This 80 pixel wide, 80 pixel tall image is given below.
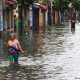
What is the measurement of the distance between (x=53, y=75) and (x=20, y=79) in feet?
4.43

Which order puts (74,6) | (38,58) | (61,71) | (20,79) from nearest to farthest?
(20,79) → (61,71) → (38,58) → (74,6)

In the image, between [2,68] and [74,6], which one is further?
[74,6]

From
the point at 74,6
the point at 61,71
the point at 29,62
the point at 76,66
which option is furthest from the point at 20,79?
the point at 74,6

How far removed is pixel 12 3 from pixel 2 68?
124ft

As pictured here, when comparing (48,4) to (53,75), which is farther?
(48,4)

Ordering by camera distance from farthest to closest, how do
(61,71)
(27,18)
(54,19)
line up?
1. (54,19)
2. (27,18)
3. (61,71)

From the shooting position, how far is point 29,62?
777 inches

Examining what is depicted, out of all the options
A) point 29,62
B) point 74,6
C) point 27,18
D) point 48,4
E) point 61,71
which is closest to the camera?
point 61,71

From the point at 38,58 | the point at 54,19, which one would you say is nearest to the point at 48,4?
the point at 54,19

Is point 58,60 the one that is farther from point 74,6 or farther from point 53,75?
point 74,6

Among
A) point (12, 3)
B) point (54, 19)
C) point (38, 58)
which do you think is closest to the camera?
point (38, 58)

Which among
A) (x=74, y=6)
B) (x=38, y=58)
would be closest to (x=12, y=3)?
(x=38, y=58)

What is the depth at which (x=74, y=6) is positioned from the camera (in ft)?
433

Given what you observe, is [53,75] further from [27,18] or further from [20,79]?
[27,18]
